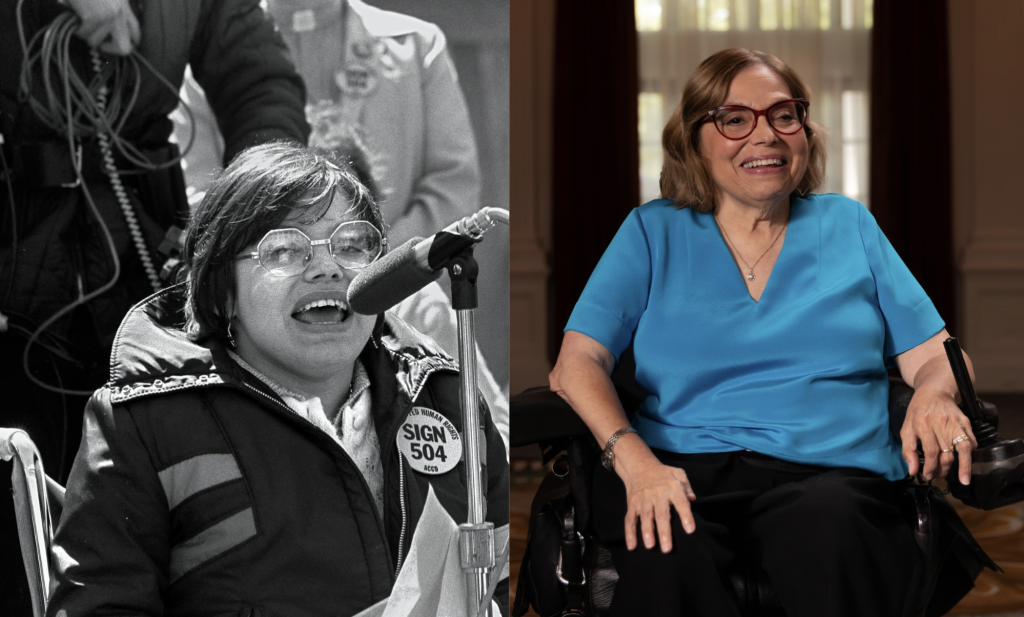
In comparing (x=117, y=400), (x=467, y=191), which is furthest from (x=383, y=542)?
(x=467, y=191)

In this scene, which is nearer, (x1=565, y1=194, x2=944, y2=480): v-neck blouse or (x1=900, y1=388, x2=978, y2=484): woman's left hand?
(x1=900, y1=388, x2=978, y2=484): woman's left hand

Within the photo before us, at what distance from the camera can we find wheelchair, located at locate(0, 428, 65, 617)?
1.35m

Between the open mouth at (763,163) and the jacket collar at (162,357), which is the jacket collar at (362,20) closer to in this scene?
the jacket collar at (162,357)

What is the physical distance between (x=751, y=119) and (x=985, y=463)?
694 mm

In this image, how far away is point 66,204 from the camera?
4.46ft

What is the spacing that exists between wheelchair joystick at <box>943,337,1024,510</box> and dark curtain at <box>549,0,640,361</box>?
13.6 feet

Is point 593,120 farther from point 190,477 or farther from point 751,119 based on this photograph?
point 190,477

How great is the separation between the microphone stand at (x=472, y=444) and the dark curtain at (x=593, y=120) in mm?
4189

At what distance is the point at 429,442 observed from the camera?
4.70ft

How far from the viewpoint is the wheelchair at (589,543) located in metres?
1.43

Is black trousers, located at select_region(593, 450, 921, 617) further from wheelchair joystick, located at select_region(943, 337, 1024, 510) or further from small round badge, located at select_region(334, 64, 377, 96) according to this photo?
small round badge, located at select_region(334, 64, 377, 96)

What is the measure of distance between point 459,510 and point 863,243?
88 cm

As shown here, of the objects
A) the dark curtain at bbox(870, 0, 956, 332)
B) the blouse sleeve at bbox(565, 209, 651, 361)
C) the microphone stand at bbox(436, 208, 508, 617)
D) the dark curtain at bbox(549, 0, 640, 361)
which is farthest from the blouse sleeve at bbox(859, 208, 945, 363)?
the dark curtain at bbox(870, 0, 956, 332)

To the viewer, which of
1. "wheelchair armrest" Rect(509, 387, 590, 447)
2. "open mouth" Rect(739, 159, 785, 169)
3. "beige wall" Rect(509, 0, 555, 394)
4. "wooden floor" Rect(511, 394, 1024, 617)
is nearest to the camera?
"wheelchair armrest" Rect(509, 387, 590, 447)
